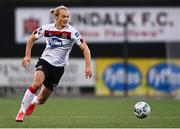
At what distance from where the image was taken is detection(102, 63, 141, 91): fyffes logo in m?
24.3

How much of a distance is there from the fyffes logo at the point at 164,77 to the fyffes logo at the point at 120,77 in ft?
1.44

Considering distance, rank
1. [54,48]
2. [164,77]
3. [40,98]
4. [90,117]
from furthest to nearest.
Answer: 1. [164,77]
2. [90,117]
3. [40,98]
4. [54,48]

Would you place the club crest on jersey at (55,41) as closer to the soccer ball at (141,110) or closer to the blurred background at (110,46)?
the soccer ball at (141,110)

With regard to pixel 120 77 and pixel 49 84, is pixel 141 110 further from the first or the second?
pixel 120 77

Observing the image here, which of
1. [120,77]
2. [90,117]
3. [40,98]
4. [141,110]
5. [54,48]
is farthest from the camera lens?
[120,77]

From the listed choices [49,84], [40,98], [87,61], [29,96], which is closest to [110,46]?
[40,98]

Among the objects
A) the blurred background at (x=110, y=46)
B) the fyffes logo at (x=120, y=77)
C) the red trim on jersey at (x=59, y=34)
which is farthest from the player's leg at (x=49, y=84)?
the fyffes logo at (x=120, y=77)

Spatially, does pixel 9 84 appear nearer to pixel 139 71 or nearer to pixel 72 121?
pixel 139 71

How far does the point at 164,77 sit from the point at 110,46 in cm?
249

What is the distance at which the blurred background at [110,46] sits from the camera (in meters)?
24.2

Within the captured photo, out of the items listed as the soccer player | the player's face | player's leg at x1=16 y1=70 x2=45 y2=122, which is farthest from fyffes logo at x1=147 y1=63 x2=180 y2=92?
player's leg at x1=16 y1=70 x2=45 y2=122

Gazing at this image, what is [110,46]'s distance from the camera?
2577cm

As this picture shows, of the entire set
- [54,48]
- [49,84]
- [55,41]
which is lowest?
[49,84]

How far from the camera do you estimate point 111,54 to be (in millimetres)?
25562
